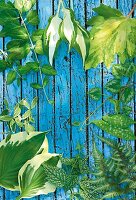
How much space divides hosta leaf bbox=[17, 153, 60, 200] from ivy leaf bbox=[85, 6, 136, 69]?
0.37 m

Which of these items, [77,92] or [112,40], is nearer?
[112,40]

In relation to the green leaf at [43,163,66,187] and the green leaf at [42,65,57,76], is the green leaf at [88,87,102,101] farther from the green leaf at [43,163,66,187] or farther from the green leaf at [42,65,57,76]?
the green leaf at [43,163,66,187]

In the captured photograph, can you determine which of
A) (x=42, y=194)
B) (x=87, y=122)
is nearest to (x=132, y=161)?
(x=87, y=122)

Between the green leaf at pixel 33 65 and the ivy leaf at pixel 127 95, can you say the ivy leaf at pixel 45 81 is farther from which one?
the ivy leaf at pixel 127 95

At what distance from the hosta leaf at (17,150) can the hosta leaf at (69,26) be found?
363 mm

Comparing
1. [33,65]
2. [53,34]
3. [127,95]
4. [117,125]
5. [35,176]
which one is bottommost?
[35,176]

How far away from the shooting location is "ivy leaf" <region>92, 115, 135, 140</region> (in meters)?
1.93

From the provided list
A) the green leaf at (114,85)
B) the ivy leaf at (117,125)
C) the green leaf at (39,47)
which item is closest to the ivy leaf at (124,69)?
the green leaf at (114,85)

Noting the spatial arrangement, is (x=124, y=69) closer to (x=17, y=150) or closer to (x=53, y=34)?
(x=53, y=34)

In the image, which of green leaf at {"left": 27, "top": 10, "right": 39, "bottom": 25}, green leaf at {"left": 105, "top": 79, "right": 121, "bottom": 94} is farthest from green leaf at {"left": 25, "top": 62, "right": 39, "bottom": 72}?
green leaf at {"left": 105, "top": 79, "right": 121, "bottom": 94}

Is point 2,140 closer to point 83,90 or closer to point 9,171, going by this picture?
point 9,171

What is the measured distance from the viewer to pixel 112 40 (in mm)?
1795

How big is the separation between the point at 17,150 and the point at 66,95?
0.25m

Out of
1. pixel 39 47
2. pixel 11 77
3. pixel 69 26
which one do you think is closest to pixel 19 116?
pixel 11 77
